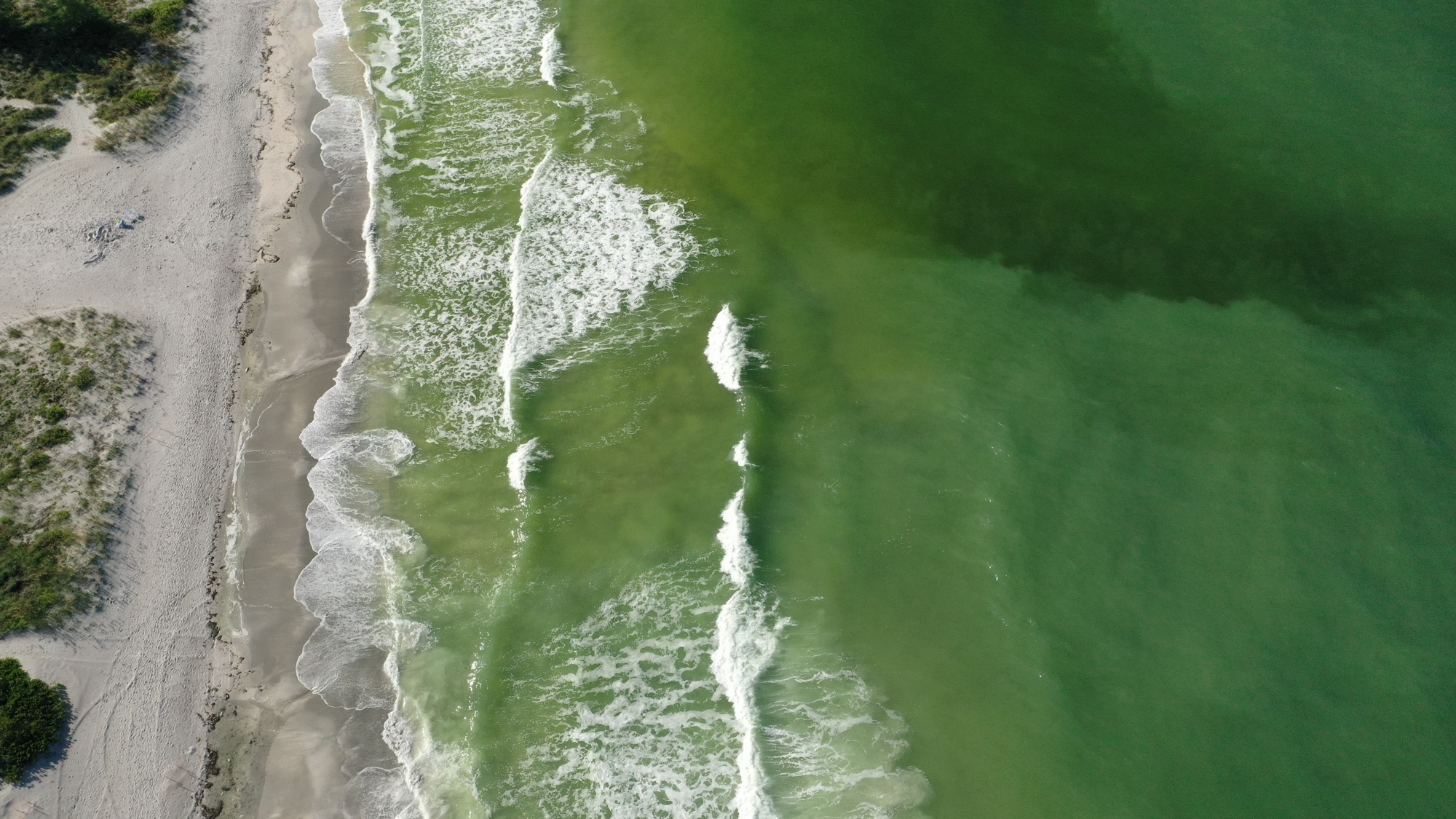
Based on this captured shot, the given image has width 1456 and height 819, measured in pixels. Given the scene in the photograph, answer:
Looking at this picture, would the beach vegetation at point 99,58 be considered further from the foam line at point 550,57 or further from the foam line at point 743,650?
the foam line at point 743,650

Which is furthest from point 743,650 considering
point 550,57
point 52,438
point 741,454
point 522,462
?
point 550,57

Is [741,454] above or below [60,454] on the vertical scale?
above

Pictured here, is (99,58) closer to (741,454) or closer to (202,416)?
(202,416)

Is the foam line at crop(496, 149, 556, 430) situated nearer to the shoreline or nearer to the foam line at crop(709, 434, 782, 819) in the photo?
the shoreline

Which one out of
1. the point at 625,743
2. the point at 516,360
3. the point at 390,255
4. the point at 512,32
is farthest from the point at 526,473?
the point at 512,32

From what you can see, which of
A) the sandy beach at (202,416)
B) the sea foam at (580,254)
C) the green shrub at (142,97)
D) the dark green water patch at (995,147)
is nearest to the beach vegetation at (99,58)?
the green shrub at (142,97)
